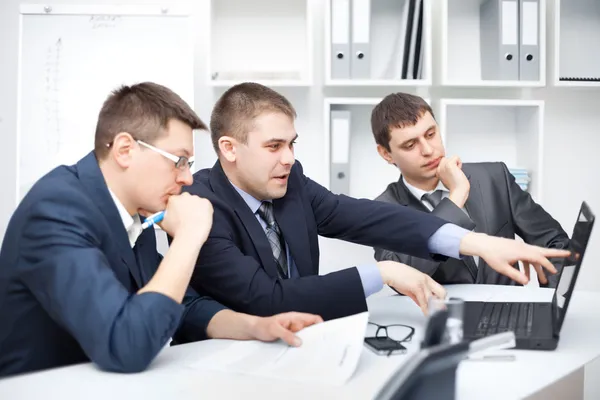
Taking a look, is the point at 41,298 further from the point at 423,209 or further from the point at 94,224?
the point at 423,209

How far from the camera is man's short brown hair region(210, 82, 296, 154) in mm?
1968

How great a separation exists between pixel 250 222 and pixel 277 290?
297 millimetres

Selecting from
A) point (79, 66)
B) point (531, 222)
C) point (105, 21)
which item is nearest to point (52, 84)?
point (79, 66)

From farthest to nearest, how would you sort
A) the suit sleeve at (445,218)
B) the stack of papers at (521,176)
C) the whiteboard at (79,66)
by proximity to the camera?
the stack of papers at (521,176), the whiteboard at (79,66), the suit sleeve at (445,218)

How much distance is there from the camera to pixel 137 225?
5.11 ft

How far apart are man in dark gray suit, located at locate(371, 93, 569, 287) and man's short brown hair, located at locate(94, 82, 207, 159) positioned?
106 centimetres

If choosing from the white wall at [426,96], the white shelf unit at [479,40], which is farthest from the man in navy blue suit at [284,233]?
the white shelf unit at [479,40]

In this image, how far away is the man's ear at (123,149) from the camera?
1.47m

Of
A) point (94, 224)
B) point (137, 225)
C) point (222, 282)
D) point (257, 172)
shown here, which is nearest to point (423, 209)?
point (257, 172)

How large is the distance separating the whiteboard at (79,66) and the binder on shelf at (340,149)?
0.64 meters

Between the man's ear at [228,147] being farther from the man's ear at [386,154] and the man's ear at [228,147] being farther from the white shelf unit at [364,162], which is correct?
the white shelf unit at [364,162]

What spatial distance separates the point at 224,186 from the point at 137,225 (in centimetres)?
37

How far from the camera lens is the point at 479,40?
3.26m

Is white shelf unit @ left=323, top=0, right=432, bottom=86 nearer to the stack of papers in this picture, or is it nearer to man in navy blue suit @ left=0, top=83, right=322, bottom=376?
the stack of papers
